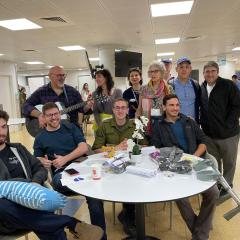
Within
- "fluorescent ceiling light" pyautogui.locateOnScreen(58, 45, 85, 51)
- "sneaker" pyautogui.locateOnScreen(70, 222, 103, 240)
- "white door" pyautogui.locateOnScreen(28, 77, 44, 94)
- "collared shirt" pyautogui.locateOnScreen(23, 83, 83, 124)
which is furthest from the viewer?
"white door" pyautogui.locateOnScreen(28, 77, 44, 94)

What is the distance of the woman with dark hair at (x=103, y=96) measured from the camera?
3488mm

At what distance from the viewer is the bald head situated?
→ 3223mm

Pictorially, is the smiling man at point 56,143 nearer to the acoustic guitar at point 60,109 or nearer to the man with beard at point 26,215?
the man with beard at point 26,215

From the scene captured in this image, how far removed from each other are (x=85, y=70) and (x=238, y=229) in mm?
14827

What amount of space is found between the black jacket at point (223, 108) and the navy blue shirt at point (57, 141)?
1.49m

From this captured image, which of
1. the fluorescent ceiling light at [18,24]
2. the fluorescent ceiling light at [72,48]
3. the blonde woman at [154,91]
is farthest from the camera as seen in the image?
the fluorescent ceiling light at [72,48]

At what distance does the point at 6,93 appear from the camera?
10695mm

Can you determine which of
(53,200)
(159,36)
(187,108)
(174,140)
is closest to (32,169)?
(53,200)

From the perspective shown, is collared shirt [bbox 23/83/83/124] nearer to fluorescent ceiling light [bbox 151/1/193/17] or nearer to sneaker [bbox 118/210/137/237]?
sneaker [bbox 118/210/137/237]

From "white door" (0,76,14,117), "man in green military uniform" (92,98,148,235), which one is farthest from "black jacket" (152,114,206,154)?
"white door" (0,76,14,117)

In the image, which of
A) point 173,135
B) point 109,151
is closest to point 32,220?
point 109,151

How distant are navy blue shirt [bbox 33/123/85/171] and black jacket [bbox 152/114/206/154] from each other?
76 centimetres

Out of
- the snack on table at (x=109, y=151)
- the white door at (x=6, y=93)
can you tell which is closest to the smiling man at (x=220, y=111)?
the snack on table at (x=109, y=151)

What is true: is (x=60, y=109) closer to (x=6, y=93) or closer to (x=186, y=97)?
(x=186, y=97)
